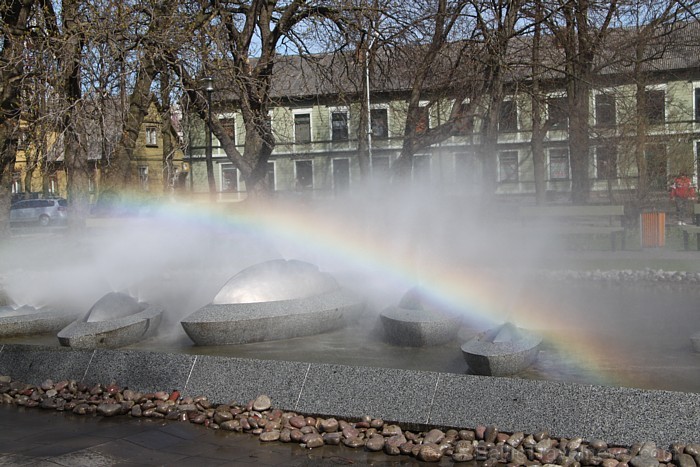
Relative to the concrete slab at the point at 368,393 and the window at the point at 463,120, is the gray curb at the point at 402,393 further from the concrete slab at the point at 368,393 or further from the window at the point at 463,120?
the window at the point at 463,120

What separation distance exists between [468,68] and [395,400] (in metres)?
16.2

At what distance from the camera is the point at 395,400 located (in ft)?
18.6

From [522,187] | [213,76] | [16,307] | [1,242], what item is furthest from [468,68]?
[522,187]


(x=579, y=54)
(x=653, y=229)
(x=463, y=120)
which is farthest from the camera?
(x=463, y=120)

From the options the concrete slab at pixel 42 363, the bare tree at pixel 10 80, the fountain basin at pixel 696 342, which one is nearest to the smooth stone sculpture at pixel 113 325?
the concrete slab at pixel 42 363

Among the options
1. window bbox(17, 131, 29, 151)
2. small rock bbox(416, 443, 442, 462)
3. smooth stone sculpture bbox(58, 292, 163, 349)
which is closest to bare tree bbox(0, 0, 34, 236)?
window bbox(17, 131, 29, 151)

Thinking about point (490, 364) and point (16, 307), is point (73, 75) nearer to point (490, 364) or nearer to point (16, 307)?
point (16, 307)

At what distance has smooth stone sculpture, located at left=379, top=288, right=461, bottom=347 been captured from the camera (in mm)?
7223

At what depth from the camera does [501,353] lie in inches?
229

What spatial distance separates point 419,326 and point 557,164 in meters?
43.8

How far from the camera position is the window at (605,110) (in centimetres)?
2412

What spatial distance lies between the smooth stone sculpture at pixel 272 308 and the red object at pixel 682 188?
68.5ft

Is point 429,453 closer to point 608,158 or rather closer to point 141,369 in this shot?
point 141,369

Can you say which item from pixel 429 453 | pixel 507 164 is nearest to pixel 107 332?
pixel 429 453
